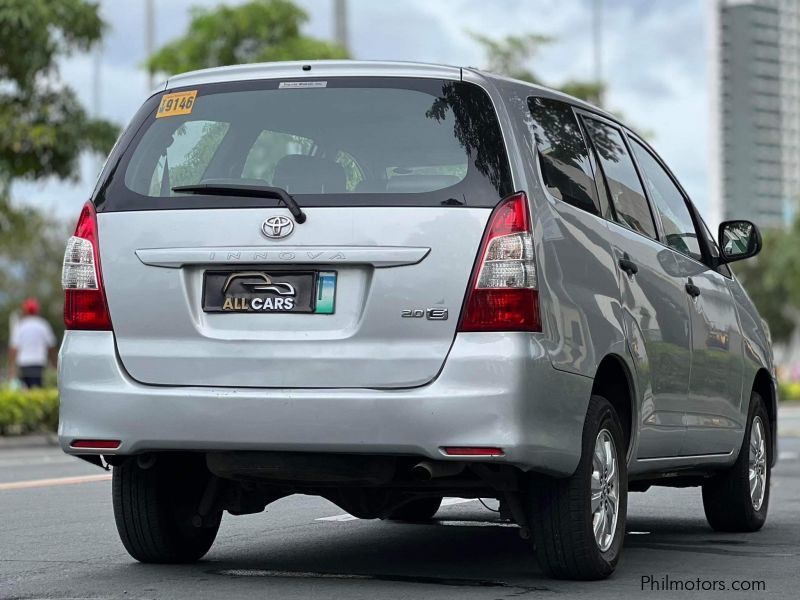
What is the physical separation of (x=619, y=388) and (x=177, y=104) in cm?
210

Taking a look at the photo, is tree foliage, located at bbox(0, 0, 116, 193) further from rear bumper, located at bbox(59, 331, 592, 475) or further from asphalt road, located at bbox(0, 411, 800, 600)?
rear bumper, located at bbox(59, 331, 592, 475)

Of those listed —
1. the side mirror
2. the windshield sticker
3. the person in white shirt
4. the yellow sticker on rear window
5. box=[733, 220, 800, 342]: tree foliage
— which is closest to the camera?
the windshield sticker

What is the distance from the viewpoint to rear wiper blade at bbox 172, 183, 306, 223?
5859mm

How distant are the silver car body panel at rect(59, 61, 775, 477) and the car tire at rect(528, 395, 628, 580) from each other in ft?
0.46

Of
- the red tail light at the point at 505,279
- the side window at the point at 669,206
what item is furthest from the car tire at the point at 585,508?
the side window at the point at 669,206

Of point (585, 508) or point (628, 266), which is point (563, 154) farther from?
point (585, 508)

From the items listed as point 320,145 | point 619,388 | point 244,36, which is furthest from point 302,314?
point 244,36

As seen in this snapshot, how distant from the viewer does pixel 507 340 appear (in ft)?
18.5

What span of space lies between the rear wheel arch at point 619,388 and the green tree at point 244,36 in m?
26.8

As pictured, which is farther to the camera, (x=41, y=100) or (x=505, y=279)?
(x=41, y=100)

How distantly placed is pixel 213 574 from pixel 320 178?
5.60ft

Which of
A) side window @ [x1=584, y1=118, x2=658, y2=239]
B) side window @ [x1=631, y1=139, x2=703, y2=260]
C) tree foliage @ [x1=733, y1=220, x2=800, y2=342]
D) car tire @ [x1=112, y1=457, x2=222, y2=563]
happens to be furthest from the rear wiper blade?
tree foliage @ [x1=733, y1=220, x2=800, y2=342]

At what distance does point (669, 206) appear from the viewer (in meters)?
7.84

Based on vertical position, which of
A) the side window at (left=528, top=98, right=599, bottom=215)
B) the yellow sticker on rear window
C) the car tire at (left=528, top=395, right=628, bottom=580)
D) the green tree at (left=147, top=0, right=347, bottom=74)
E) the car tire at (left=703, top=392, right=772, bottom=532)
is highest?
the green tree at (left=147, top=0, right=347, bottom=74)
